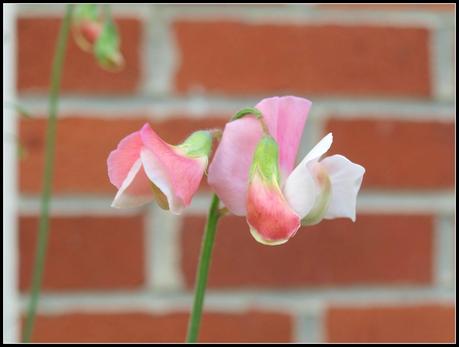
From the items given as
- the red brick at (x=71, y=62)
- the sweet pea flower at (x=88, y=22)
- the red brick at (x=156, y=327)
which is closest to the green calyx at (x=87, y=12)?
the sweet pea flower at (x=88, y=22)

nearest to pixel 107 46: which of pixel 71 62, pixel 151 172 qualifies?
pixel 71 62

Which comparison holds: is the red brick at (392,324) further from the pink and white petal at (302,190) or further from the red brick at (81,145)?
the pink and white petal at (302,190)

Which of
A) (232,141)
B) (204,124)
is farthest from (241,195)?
(204,124)

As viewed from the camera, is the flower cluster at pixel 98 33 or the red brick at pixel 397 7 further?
the red brick at pixel 397 7

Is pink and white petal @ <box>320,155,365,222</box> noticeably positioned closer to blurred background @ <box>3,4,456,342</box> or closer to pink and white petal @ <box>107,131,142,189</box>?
pink and white petal @ <box>107,131,142,189</box>

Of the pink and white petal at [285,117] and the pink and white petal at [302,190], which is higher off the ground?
the pink and white petal at [285,117]

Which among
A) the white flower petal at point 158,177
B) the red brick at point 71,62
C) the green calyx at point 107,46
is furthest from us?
the red brick at point 71,62

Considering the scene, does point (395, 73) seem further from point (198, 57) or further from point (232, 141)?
point (232, 141)
